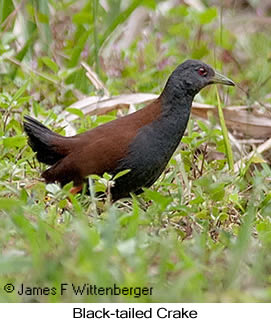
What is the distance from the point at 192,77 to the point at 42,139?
863 mm

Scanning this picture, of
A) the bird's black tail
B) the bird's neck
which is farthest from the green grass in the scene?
the bird's neck

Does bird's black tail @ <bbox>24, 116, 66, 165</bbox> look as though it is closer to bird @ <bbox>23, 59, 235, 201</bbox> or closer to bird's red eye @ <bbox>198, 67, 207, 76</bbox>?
bird @ <bbox>23, 59, 235, 201</bbox>

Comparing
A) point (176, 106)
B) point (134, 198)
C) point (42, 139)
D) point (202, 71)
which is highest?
point (202, 71)

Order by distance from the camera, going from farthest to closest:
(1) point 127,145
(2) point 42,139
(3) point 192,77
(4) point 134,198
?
(3) point 192,77 → (2) point 42,139 → (1) point 127,145 → (4) point 134,198

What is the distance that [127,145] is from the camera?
169 inches

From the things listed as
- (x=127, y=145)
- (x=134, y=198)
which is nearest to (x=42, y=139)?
(x=127, y=145)

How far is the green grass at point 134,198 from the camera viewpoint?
2.88 metres

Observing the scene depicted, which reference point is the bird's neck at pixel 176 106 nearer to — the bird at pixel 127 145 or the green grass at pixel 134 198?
the bird at pixel 127 145

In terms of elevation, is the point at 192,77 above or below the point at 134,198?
above

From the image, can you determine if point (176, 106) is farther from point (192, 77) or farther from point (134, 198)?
point (134, 198)

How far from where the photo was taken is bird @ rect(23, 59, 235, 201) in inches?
168

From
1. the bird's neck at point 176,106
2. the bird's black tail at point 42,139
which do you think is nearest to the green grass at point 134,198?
the bird's black tail at point 42,139

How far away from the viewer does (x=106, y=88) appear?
19.5ft

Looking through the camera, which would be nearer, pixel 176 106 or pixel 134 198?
pixel 134 198
